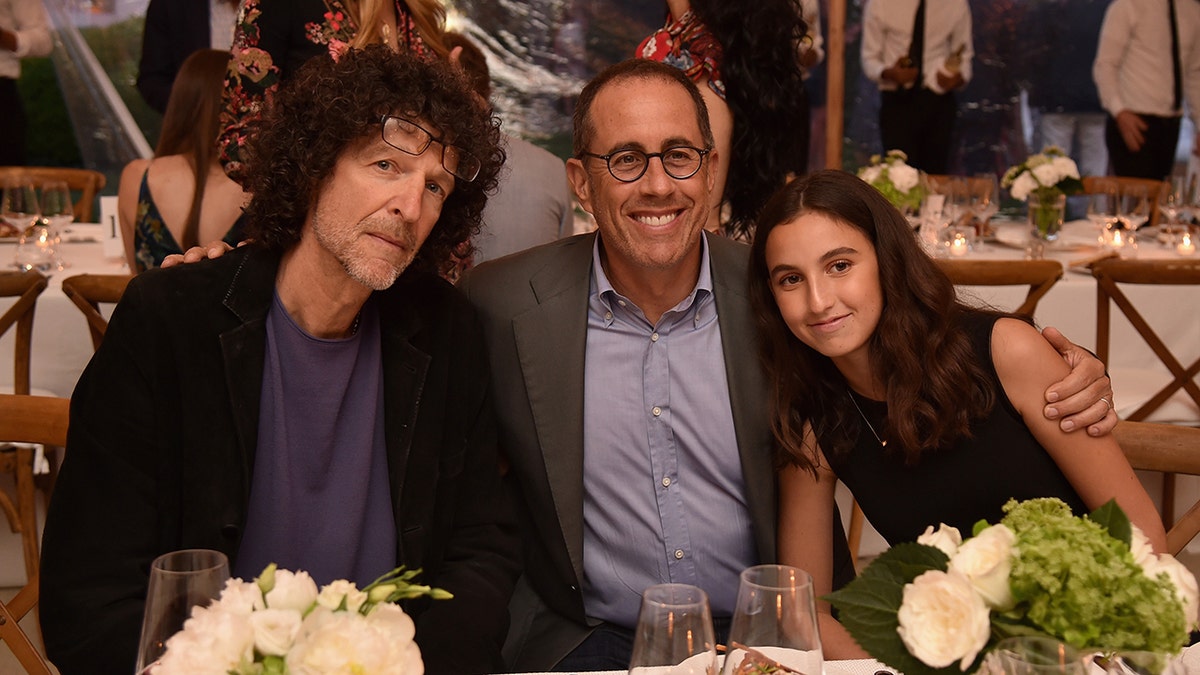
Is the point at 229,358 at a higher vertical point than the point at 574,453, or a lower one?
higher

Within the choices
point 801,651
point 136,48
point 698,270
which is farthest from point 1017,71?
point 801,651

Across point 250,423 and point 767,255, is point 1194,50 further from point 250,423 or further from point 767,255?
point 250,423

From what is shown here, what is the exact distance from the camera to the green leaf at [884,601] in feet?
3.66

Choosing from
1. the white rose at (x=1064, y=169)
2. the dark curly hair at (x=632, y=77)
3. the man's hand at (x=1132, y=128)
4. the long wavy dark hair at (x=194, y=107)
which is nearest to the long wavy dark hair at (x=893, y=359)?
the dark curly hair at (x=632, y=77)

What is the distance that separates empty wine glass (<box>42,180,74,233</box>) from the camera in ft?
14.2

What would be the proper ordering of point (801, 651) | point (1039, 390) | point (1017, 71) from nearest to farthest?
point (801, 651) → point (1039, 390) → point (1017, 71)

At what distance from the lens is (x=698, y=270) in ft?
7.54

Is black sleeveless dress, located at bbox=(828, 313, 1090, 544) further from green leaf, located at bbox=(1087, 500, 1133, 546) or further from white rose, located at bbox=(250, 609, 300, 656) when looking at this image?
white rose, located at bbox=(250, 609, 300, 656)

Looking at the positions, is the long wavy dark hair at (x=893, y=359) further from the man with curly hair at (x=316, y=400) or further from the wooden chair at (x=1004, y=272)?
the wooden chair at (x=1004, y=272)

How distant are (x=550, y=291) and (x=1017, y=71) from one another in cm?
759

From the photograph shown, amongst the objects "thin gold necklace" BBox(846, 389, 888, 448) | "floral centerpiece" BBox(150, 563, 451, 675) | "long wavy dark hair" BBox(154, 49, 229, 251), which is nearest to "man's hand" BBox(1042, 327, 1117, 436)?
"thin gold necklace" BBox(846, 389, 888, 448)

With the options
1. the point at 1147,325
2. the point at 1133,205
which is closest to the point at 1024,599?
the point at 1147,325

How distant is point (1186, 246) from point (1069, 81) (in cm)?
470

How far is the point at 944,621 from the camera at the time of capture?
41.1 inches
